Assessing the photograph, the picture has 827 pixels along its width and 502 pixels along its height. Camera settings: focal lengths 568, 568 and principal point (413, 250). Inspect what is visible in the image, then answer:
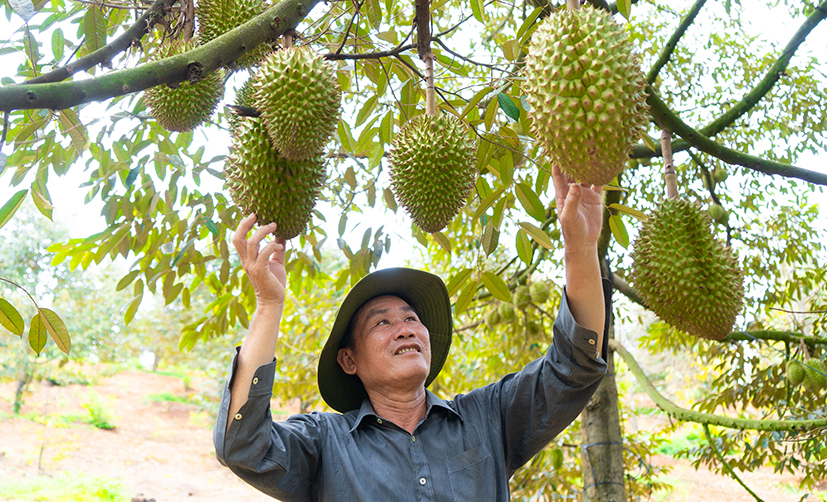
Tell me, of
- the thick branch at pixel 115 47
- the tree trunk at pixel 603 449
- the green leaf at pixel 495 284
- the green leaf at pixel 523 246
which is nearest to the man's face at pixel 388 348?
the green leaf at pixel 495 284

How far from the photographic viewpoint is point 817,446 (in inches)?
118

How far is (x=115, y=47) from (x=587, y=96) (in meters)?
1.01

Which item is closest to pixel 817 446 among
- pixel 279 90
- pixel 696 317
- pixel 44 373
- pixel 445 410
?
pixel 696 317

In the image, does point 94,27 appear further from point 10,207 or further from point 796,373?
point 796,373

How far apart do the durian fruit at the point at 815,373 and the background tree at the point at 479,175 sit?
0.11 meters

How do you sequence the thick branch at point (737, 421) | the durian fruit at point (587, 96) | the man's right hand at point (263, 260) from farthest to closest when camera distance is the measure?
1. the thick branch at point (737, 421)
2. the man's right hand at point (263, 260)
3. the durian fruit at point (587, 96)

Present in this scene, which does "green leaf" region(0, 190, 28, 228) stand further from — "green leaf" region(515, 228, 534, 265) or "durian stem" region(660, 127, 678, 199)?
"durian stem" region(660, 127, 678, 199)

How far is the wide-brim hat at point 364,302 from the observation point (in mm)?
1907

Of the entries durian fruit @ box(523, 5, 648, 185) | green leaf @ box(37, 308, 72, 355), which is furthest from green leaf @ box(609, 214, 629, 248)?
green leaf @ box(37, 308, 72, 355)

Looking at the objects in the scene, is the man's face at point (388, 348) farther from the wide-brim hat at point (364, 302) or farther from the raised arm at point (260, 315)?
the raised arm at point (260, 315)

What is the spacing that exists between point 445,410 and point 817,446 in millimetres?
2433

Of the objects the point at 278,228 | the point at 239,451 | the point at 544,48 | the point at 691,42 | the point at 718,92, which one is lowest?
the point at 239,451

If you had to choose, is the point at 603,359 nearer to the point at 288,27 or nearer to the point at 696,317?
the point at 696,317

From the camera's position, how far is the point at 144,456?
Answer: 12.3 metres
